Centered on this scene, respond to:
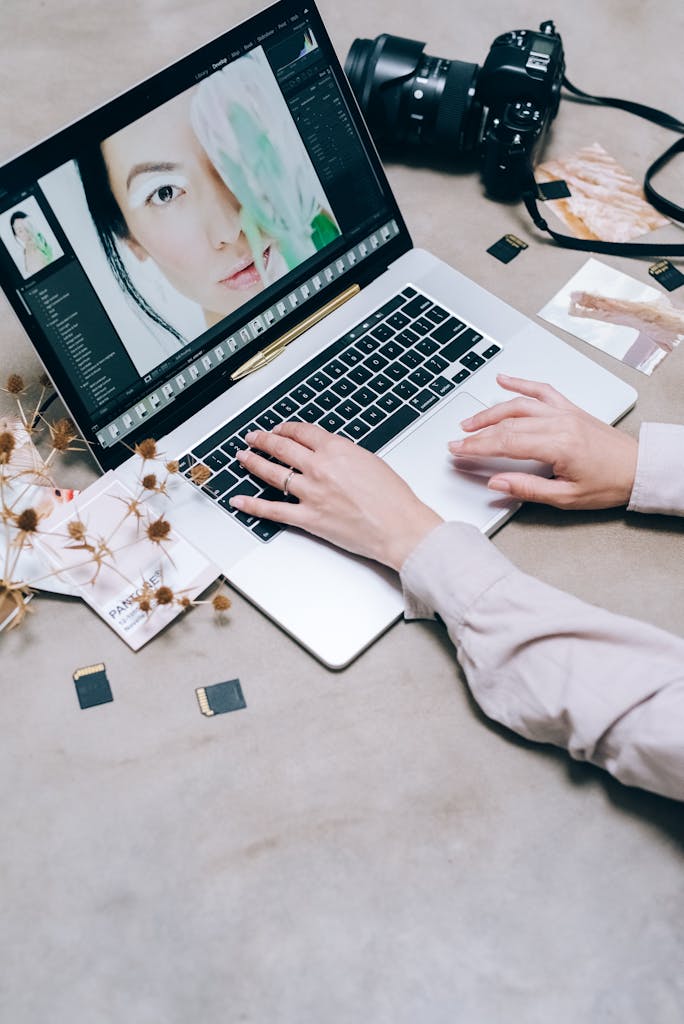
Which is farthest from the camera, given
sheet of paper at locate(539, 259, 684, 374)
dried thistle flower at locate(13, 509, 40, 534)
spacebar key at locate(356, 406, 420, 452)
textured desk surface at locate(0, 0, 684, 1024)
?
sheet of paper at locate(539, 259, 684, 374)

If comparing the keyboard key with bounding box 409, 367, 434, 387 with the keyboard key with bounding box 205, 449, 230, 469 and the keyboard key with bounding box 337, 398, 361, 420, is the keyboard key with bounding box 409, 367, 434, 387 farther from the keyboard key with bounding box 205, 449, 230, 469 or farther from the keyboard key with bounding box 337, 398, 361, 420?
the keyboard key with bounding box 205, 449, 230, 469

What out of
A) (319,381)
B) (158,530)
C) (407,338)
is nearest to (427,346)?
(407,338)

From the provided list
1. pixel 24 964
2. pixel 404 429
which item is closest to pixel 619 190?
pixel 404 429

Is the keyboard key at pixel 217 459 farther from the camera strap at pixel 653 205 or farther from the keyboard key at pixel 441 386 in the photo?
the camera strap at pixel 653 205

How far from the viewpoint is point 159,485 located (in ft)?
2.64

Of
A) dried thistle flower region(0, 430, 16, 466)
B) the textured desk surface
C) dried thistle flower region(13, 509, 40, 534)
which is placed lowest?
the textured desk surface

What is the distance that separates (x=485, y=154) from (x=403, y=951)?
2.83 feet

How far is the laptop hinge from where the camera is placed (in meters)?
0.86

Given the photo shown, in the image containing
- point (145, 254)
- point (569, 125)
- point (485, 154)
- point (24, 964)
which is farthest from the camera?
point (569, 125)

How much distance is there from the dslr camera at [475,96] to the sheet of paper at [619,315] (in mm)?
156

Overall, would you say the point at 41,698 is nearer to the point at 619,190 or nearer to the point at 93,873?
the point at 93,873

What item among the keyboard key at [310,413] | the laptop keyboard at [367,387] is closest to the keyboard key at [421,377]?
the laptop keyboard at [367,387]

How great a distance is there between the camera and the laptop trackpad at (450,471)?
802mm

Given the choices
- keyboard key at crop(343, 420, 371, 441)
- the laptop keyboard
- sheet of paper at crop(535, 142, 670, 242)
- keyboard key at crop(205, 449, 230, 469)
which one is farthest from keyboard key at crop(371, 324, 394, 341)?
sheet of paper at crop(535, 142, 670, 242)
